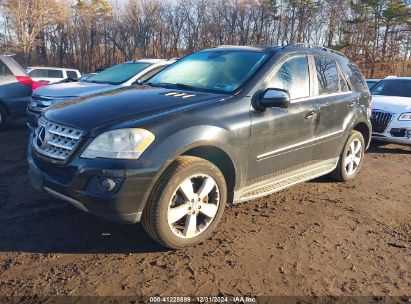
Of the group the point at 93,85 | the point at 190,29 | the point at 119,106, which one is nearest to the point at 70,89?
the point at 93,85

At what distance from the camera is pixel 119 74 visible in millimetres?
7695

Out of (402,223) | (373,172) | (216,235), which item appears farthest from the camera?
(373,172)

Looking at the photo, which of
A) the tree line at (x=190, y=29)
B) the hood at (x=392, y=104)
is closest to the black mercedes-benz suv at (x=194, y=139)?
the hood at (x=392, y=104)

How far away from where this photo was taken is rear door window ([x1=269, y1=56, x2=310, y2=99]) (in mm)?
4047

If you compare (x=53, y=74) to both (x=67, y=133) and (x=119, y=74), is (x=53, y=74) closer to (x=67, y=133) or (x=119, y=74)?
(x=119, y=74)

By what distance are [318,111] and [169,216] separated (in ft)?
7.34

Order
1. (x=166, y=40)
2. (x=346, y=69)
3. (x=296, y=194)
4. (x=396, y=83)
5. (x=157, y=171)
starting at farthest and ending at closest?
1. (x=166, y=40)
2. (x=396, y=83)
3. (x=346, y=69)
4. (x=296, y=194)
5. (x=157, y=171)

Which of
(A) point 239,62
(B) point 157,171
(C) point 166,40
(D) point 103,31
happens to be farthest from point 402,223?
(D) point 103,31

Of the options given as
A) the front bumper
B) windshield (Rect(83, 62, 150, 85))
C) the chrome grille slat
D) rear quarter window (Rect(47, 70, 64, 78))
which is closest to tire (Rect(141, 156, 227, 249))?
the front bumper

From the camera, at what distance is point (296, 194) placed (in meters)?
4.85

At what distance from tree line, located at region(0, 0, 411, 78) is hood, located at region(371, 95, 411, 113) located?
1052 inches

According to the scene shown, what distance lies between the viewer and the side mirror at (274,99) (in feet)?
11.8

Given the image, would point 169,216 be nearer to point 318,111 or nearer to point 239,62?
point 239,62

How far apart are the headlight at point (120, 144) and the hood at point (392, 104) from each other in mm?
6570
